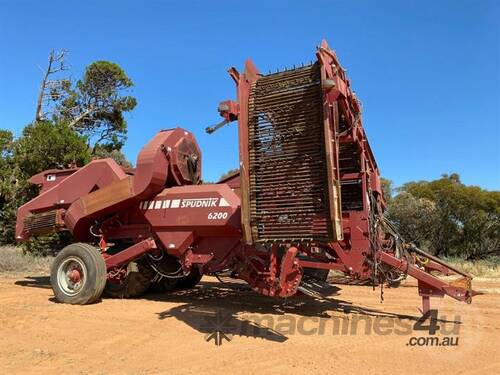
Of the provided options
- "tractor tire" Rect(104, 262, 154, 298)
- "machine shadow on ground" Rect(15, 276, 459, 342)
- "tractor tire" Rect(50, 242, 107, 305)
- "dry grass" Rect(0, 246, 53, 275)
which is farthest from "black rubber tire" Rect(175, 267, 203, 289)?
"dry grass" Rect(0, 246, 53, 275)

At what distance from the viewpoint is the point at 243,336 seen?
593 cm

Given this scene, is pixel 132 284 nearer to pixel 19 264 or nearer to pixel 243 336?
pixel 243 336

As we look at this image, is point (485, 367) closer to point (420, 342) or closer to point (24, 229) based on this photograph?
point (420, 342)

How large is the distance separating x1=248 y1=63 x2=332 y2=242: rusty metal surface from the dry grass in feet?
29.9

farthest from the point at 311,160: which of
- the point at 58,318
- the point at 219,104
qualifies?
the point at 58,318

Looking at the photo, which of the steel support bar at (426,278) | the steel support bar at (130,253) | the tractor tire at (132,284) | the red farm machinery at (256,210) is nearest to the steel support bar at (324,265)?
the red farm machinery at (256,210)

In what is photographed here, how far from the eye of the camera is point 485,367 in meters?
4.66

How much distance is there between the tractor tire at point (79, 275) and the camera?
804 cm

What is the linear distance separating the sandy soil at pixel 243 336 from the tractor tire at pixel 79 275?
0.23 metres

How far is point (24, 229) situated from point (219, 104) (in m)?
5.70

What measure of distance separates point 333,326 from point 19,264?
33.5 feet

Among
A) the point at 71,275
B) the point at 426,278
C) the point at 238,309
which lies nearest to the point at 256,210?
the point at 238,309

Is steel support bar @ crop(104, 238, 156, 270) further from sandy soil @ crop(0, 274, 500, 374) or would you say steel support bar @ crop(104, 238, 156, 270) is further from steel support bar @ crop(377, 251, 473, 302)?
steel support bar @ crop(377, 251, 473, 302)

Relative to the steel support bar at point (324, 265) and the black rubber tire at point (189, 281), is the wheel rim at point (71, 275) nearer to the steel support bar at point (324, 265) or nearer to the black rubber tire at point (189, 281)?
the black rubber tire at point (189, 281)
